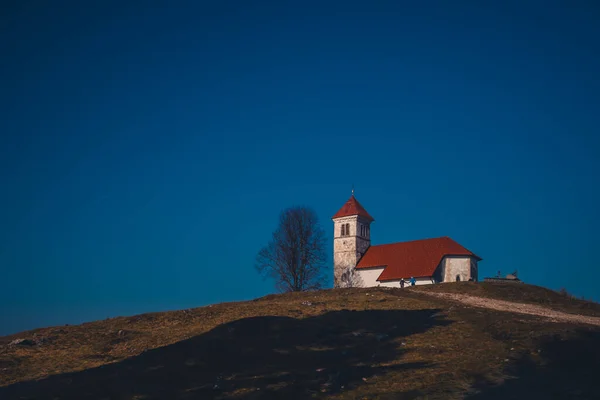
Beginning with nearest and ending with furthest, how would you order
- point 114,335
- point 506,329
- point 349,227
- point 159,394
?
1. point 159,394
2. point 506,329
3. point 114,335
4. point 349,227

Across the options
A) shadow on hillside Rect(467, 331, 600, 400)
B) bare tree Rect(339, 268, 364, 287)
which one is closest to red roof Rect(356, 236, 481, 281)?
bare tree Rect(339, 268, 364, 287)

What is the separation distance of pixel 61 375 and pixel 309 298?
69.7ft

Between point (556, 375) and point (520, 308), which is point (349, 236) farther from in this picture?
point (556, 375)

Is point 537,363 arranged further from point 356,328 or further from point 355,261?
point 355,261

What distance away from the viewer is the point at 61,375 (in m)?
20.8

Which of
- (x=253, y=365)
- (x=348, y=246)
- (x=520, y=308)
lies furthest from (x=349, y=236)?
(x=253, y=365)

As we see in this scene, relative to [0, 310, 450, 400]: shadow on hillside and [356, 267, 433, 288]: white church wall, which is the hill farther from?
[356, 267, 433, 288]: white church wall

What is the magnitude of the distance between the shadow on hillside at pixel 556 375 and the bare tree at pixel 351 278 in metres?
41.7

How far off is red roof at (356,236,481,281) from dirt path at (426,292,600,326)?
683 inches

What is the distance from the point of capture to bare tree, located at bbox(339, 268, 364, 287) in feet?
A: 209

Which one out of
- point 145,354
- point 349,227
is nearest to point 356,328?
point 145,354

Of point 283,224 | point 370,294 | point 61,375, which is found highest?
point 283,224

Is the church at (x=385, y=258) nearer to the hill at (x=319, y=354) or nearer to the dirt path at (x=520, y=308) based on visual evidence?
the dirt path at (x=520, y=308)

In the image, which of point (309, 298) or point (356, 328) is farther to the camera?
point (309, 298)
